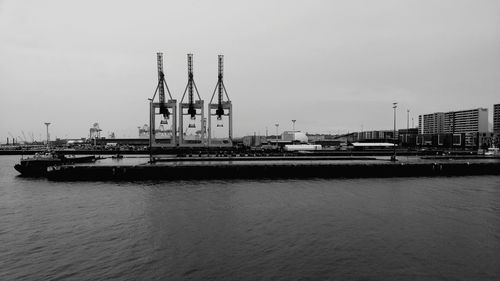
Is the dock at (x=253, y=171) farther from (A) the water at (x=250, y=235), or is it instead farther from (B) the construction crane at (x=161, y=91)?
(B) the construction crane at (x=161, y=91)

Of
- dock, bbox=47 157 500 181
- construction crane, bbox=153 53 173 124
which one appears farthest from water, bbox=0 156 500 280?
construction crane, bbox=153 53 173 124

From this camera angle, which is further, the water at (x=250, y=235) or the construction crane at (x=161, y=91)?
the construction crane at (x=161, y=91)

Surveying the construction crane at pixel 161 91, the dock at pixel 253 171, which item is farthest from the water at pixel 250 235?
the construction crane at pixel 161 91

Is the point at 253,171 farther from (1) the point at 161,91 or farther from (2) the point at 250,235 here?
(1) the point at 161,91

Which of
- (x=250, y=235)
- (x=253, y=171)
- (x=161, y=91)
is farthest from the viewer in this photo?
(x=161, y=91)

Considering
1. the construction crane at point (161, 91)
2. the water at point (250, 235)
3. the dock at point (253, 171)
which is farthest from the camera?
the construction crane at point (161, 91)

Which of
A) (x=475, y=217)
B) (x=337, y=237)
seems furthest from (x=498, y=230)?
(x=337, y=237)

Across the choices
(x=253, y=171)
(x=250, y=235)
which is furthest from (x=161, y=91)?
(x=250, y=235)

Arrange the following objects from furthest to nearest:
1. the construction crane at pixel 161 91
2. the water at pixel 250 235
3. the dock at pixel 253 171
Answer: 1. the construction crane at pixel 161 91
2. the dock at pixel 253 171
3. the water at pixel 250 235

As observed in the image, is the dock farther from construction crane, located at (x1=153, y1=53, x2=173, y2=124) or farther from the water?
construction crane, located at (x1=153, y1=53, x2=173, y2=124)

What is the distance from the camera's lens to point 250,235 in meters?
17.6

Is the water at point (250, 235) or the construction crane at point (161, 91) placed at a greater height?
the construction crane at point (161, 91)

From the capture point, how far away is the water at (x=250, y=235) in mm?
Answer: 12984

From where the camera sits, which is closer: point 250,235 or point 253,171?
point 250,235
